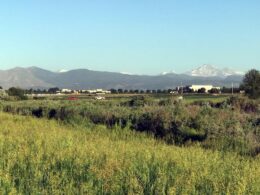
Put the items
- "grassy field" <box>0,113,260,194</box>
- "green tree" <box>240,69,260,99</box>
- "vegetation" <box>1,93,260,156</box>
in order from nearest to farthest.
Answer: "grassy field" <box>0,113,260,194</box> < "vegetation" <box>1,93,260,156</box> < "green tree" <box>240,69,260,99</box>

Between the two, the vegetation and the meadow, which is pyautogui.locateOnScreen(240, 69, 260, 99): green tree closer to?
the vegetation

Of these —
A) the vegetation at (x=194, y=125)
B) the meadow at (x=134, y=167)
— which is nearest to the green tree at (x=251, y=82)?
the vegetation at (x=194, y=125)

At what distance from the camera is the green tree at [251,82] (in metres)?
86.0

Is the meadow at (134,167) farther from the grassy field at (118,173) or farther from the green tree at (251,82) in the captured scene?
the green tree at (251,82)

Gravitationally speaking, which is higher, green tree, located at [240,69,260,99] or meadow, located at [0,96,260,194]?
green tree, located at [240,69,260,99]

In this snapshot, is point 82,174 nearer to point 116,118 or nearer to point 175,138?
point 175,138

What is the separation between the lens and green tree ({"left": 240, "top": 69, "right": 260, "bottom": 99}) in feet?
282

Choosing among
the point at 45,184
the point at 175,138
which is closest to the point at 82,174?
the point at 45,184

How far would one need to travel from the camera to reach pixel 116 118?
87.2 ft

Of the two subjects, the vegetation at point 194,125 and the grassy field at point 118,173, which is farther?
the vegetation at point 194,125

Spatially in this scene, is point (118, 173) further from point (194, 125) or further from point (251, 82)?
point (251, 82)

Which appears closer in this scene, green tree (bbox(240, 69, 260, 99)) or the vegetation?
the vegetation

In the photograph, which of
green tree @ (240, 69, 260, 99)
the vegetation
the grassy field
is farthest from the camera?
green tree @ (240, 69, 260, 99)

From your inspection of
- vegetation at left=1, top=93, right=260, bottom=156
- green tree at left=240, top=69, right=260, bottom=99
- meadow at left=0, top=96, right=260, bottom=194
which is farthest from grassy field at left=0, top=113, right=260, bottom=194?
green tree at left=240, top=69, right=260, bottom=99
